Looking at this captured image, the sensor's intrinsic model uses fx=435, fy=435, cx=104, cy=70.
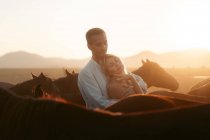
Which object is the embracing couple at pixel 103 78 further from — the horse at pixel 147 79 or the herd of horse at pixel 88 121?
the horse at pixel 147 79

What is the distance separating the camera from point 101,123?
2111 mm

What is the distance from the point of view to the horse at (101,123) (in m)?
2.03

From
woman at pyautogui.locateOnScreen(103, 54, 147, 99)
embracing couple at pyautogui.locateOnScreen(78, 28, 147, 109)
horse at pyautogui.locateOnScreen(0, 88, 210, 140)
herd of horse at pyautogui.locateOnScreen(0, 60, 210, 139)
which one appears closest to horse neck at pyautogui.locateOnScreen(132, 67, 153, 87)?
embracing couple at pyautogui.locateOnScreen(78, 28, 147, 109)

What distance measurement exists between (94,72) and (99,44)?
363 millimetres

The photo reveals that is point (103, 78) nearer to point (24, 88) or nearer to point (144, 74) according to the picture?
point (24, 88)

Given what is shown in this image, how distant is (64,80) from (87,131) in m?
8.06

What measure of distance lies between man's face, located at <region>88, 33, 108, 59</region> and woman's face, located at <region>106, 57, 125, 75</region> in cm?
31

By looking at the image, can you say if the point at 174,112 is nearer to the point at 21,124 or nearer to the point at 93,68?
the point at 21,124

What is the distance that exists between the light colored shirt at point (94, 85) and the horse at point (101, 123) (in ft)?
8.90

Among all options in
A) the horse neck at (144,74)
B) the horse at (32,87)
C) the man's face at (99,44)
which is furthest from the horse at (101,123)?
the horse neck at (144,74)

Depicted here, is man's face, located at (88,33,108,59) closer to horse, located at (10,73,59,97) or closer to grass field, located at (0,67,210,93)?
horse, located at (10,73,59,97)

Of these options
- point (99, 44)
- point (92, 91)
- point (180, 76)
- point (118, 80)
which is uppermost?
point (99, 44)

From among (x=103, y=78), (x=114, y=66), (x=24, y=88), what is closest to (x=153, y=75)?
(x=24, y=88)

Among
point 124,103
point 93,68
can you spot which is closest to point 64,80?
point 93,68
